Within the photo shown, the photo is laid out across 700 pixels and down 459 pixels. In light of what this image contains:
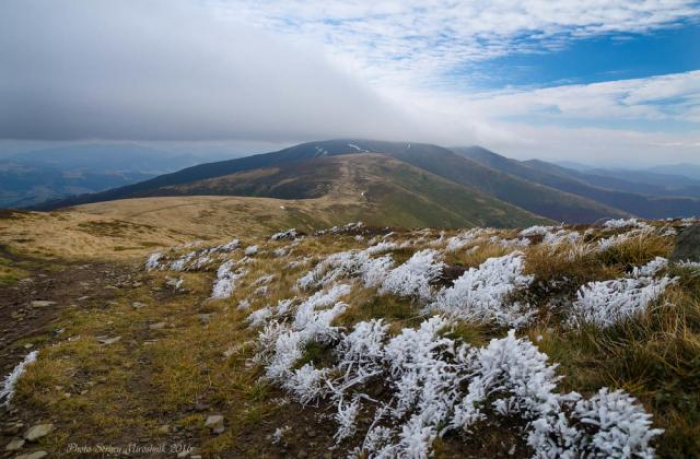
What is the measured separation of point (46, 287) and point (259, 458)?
54.2 feet

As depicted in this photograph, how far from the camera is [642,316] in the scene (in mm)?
4496

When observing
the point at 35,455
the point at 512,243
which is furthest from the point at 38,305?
the point at 512,243

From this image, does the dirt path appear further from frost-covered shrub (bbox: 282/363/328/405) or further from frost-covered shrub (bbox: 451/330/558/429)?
frost-covered shrub (bbox: 451/330/558/429)

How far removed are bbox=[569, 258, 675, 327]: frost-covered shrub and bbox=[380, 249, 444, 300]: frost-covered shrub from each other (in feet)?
8.17

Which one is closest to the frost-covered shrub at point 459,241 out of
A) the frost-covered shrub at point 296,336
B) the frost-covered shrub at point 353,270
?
the frost-covered shrub at point 353,270

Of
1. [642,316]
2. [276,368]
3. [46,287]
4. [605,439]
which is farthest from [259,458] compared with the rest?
[46,287]

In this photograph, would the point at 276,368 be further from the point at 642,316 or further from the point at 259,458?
the point at 642,316

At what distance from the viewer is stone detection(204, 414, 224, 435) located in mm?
4855

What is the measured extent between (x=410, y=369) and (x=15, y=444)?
219 inches

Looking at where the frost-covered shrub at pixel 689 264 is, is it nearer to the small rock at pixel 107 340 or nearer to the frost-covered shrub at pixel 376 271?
the frost-covered shrub at pixel 376 271

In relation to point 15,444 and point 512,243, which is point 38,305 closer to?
point 15,444

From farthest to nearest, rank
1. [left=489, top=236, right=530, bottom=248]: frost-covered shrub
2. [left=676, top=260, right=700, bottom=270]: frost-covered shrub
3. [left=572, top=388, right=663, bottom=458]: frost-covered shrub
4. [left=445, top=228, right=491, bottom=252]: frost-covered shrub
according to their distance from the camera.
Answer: [left=445, top=228, right=491, bottom=252]: frost-covered shrub, [left=489, top=236, right=530, bottom=248]: frost-covered shrub, [left=676, top=260, right=700, bottom=270]: frost-covered shrub, [left=572, top=388, right=663, bottom=458]: frost-covered shrub

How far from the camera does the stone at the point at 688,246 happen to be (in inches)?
224

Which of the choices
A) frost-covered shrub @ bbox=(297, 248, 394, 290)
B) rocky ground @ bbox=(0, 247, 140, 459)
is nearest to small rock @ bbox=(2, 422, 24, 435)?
rocky ground @ bbox=(0, 247, 140, 459)
